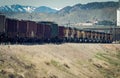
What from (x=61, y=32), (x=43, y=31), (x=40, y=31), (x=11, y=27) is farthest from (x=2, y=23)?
(x=61, y=32)

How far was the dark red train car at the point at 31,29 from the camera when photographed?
4236 cm

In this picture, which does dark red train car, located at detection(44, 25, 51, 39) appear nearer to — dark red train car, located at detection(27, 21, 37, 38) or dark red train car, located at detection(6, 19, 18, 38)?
dark red train car, located at detection(27, 21, 37, 38)

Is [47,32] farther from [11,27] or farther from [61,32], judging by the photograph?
[11,27]

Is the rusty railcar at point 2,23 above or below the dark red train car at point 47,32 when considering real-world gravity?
above

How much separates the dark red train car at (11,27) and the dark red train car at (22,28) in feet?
3.72

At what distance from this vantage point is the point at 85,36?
228ft

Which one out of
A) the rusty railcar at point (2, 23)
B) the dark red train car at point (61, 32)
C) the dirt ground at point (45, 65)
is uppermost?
the rusty railcar at point (2, 23)

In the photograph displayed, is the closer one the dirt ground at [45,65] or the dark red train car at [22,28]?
the dirt ground at [45,65]

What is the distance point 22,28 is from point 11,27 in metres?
3.43

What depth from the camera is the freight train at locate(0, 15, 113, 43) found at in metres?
36.2

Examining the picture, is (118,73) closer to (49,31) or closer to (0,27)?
(49,31)

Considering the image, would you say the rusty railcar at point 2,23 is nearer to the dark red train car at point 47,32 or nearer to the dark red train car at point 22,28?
the dark red train car at point 22,28

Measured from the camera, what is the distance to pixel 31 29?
43.1 m

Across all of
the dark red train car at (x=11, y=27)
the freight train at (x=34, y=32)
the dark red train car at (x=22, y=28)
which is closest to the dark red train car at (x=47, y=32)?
the freight train at (x=34, y=32)
